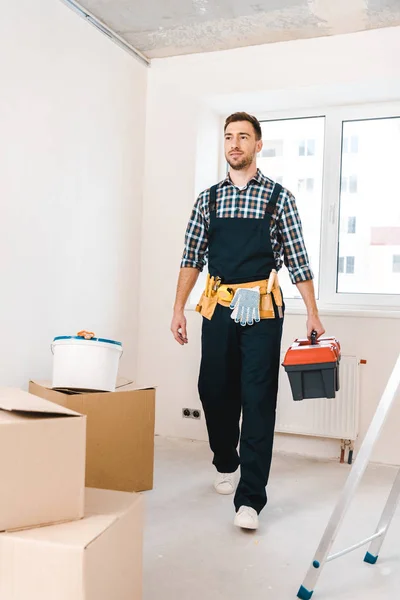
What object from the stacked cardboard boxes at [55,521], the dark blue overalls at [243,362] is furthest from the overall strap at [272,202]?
the stacked cardboard boxes at [55,521]

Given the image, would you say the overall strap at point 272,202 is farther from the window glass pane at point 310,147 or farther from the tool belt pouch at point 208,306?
the window glass pane at point 310,147

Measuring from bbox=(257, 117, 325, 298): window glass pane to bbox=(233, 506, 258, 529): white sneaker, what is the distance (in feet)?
5.47

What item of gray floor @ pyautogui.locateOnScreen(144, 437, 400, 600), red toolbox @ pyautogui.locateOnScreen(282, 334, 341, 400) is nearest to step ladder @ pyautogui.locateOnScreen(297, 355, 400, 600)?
gray floor @ pyautogui.locateOnScreen(144, 437, 400, 600)

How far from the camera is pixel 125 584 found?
1.37m

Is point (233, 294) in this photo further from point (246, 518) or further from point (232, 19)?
point (232, 19)

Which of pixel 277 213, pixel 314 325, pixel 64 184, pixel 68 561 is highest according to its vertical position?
pixel 64 184

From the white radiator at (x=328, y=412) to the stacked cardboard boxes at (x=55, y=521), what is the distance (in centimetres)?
187

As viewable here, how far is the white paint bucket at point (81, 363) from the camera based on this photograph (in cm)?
236

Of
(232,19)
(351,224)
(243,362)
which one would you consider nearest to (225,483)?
(243,362)

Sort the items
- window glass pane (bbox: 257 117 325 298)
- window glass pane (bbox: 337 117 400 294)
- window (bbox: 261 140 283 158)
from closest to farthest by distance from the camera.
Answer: window glass pane (bbox: 337 117 400 294) → window glass pane (bbox: 257 117 325 298) → window (bbox: 261 140 283 158)

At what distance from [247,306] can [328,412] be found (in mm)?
1149

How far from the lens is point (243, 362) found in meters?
2.34

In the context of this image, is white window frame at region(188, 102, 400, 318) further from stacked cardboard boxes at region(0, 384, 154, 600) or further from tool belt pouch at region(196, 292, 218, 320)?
stacked cardboard boxes at region(0, 384, 154, 600)

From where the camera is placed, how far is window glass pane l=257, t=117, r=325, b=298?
11.7 ft
